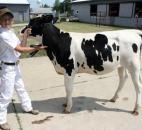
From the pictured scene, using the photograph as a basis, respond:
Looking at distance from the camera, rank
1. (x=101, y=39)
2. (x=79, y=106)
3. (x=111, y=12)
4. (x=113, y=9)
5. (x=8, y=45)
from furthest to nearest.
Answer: (x=113, y=9) → (x=111, y=12) → (x=79, y=106) → (x=101, y=39) → (x=8, y=45)

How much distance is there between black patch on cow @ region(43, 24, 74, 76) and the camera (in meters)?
4.75

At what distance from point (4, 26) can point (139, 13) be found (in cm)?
2622

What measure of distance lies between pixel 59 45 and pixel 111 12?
102ft

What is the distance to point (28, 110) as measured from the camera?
5.11m

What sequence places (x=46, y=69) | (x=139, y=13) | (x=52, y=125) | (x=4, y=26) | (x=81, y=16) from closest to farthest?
(x=4, y=26)
(x=52, y=125)
(x=46, y=69)
(x=139, y=13)
(x=81, y=16)

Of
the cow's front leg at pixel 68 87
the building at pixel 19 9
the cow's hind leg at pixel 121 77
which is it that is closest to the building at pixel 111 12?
the building at pixel 19 9

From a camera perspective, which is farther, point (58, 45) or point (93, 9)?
point (93, 9)

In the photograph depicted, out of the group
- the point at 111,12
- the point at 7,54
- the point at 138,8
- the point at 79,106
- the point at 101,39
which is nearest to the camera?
the point at 7,54

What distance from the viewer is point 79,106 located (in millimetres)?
5426

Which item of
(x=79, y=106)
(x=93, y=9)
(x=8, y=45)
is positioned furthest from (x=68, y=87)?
(x=93, y=9)

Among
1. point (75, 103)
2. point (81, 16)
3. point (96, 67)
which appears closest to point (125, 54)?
point (96, 67)

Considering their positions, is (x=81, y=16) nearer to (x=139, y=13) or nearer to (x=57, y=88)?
(x=139, y=13)

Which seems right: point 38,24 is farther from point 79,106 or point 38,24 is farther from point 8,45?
point 79,106

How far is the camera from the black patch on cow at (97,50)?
15.7 ft
